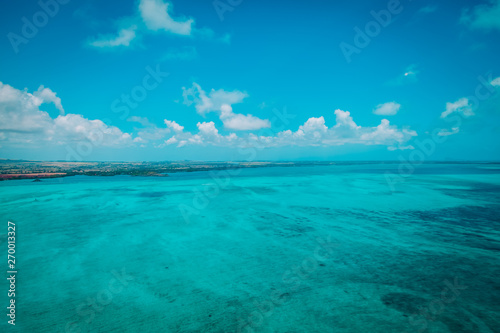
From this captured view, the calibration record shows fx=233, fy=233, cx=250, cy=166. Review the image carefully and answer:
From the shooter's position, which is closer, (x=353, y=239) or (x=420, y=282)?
(x=420, y=282)

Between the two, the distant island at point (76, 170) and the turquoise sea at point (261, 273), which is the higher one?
the distant island at point (76, 170)

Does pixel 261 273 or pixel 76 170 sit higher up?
pixel 76 170

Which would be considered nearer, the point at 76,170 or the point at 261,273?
the point at 261,273

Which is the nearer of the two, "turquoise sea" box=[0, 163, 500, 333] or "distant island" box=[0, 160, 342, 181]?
"turquoise sea" box=[0, 163, 500, 333]

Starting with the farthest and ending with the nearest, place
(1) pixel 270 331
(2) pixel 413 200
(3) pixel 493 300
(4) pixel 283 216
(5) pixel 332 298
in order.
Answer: (2) pixel 413 200, (4) pixel 283 216, (5) pixel 332 298, (3) pixel 493 300, (1) pixel 270 331

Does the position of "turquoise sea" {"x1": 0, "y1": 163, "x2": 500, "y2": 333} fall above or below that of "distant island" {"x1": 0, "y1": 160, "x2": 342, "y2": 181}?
below

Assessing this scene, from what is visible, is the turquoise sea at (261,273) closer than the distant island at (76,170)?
Yes

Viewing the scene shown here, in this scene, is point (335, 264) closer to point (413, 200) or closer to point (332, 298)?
point (332, 298)

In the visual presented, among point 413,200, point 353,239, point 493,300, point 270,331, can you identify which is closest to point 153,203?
point 353,239
